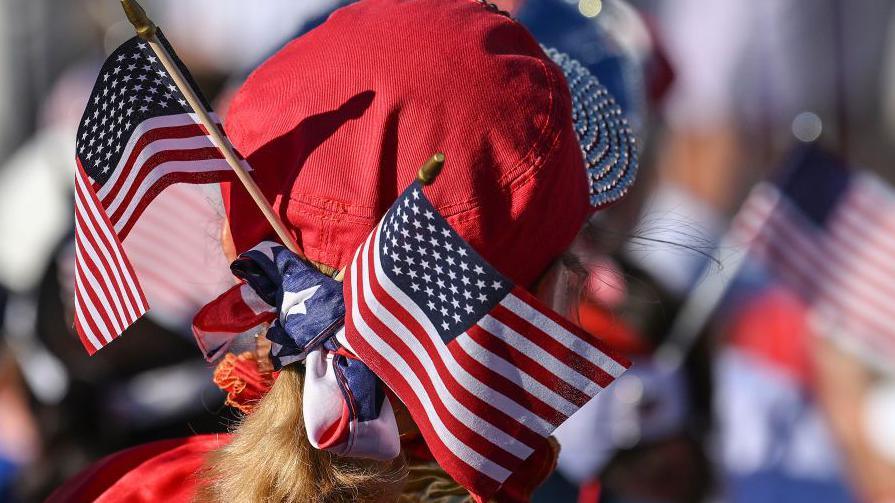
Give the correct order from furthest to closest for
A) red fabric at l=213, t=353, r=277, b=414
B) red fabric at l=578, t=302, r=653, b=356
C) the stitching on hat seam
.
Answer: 1. red fabric at l=578, t=302, r=653, b=356
2. red fabric at l=213, t=353, r=277, b=414
3. the stitching on hat seam

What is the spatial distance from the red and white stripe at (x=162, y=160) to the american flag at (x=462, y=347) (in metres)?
0.21

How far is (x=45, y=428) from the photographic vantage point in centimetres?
351

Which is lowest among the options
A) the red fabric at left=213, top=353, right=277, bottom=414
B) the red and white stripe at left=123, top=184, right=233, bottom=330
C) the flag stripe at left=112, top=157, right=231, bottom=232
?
the red and white stripe at left=123, top=184, right=233, bottom=330

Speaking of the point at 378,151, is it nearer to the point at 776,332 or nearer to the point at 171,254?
the point at 171,254

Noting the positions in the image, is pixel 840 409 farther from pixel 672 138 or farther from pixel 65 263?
pixel 65 263

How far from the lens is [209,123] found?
1.06 m

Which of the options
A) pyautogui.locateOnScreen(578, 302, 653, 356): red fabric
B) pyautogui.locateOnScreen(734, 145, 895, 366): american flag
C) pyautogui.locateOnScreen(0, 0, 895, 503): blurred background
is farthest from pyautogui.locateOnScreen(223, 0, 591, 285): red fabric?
pyautogui.locateOnScreen(734, 145, 895, 366): american flag

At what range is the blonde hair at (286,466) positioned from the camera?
1070 millimetres

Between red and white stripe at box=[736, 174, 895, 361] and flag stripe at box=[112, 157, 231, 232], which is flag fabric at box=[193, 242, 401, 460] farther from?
red and white stripe at box=[736, 174, 895, 361]

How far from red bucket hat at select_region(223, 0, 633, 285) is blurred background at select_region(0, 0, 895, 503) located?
2116 millimetres

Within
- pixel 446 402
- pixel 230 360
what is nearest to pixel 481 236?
pixel 446 402

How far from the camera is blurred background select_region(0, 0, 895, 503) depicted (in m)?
3.29

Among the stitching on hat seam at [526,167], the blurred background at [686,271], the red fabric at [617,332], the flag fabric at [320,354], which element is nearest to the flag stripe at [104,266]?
the flag fabric at [320,354]

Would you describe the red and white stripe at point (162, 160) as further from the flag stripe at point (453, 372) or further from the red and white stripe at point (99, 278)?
the flag stripe at point (453, 372)
